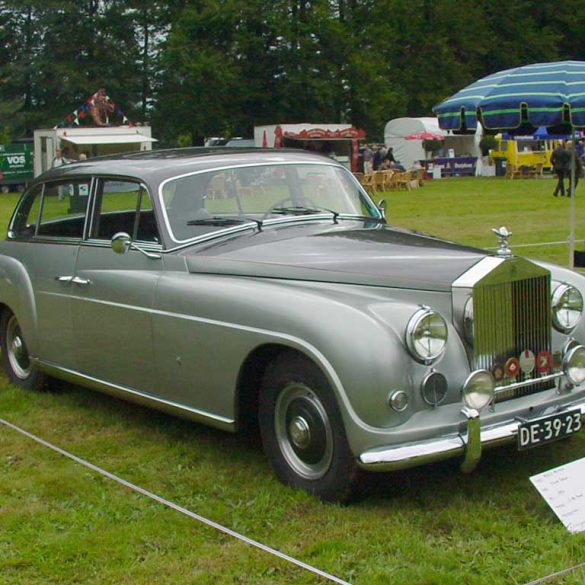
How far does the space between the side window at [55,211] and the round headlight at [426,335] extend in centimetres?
282

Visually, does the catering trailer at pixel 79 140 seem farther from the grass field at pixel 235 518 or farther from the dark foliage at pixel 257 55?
the grass field at pixel 235 518

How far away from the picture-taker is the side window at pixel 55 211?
647 centimetres

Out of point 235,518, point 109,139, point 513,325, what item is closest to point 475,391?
point 513,325

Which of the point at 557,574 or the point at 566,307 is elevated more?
the point at 566,307

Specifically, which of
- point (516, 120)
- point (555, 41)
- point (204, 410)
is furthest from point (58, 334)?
point (555, 41)

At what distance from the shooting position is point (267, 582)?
385cm

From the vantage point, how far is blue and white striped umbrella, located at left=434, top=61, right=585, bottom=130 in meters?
9.66

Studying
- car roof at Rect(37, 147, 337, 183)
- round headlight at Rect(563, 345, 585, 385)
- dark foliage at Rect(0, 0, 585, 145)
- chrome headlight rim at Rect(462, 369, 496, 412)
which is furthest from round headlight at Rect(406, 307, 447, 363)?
dark foliage at Rect(0, 0, 585, 145)

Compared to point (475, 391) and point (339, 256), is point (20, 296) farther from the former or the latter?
point (475, 391)

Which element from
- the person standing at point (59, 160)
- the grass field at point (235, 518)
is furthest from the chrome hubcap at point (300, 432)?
the person standing at point (59, 160)

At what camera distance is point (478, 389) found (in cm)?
445

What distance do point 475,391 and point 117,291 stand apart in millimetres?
2301

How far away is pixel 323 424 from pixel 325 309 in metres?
0.54

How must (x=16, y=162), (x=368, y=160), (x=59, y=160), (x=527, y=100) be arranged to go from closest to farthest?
(x=527, y=100)
(x=59, y=160)
(x=16, y=162)
(x=368, y=160)
